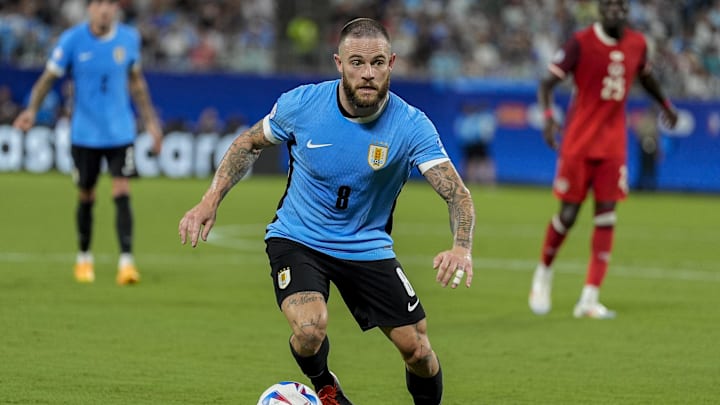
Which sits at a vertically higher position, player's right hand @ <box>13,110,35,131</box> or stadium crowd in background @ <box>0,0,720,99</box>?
player's right hand @ <box>13,110,35,131</box>

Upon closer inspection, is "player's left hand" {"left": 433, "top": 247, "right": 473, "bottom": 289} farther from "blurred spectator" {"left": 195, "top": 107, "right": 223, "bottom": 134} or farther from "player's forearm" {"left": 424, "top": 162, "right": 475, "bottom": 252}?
"blurred spectator" {"left": 195, "top": 107, "right": 223, "bottom": 134}

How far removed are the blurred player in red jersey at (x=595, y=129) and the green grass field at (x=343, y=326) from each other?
1.73 feet

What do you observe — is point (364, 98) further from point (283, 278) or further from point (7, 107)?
point (7, 107)

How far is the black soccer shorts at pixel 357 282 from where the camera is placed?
23.2 ft

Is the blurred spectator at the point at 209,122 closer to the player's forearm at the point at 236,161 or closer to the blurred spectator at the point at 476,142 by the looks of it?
the blurred spectator at the point at 476,142

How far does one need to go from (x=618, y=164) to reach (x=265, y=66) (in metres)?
22.9

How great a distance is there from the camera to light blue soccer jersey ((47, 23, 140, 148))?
13.7 metres

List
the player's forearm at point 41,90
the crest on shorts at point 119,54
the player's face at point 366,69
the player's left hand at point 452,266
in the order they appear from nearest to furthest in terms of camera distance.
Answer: the player's left hand at point 452,266 < the player's face at point 366,69 < the player's forearm at point 41,90 < the crest on shorts at point 119,54

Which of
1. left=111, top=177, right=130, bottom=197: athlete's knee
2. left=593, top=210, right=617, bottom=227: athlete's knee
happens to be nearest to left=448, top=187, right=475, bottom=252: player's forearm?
left=593, top=210, right=617, bottom=227: athlete's knee

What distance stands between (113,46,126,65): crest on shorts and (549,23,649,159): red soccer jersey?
4.51 m

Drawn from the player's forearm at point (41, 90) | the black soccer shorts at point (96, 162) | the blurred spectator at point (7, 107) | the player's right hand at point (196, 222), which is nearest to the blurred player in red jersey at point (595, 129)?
the black soccer shorts at point (96, 162)

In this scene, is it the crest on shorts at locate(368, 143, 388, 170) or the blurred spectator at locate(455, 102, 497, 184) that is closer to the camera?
the crest on shorts at locate(368, 143, 388, 170)

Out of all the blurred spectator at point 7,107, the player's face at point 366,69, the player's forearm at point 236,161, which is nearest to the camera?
the player's face at point 366,69

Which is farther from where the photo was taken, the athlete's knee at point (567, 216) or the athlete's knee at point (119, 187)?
the athlete's knee at point (119, 187)
